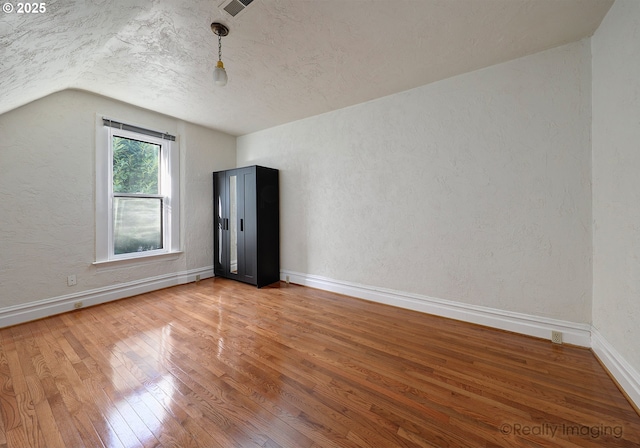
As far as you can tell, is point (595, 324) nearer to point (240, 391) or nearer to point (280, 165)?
point (240, 391)

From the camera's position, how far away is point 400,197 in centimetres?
301

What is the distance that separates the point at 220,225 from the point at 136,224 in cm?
121

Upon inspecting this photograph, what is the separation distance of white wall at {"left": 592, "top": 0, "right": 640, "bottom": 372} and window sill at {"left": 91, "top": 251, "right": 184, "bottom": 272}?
507 centimetres

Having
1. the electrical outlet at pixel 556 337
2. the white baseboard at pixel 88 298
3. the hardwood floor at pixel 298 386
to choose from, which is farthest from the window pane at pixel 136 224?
the electrical outlet at pixel 556 337

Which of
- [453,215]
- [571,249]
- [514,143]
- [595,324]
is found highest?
[514,143]

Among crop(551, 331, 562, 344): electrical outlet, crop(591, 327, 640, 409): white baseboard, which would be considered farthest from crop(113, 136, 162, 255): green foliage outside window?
crop(591, 327, 640, 409): white baseboard

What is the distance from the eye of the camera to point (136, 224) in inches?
141

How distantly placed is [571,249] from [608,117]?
43.2 inches

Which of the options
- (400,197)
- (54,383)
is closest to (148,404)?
(54,383)

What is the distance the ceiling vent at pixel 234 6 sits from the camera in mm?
1684

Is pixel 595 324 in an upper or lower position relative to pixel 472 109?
lower

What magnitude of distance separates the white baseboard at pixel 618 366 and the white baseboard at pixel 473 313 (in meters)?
0.14

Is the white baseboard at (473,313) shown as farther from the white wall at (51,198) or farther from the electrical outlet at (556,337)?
the white wall at (51,198)

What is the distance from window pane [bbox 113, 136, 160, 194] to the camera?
133 inches
